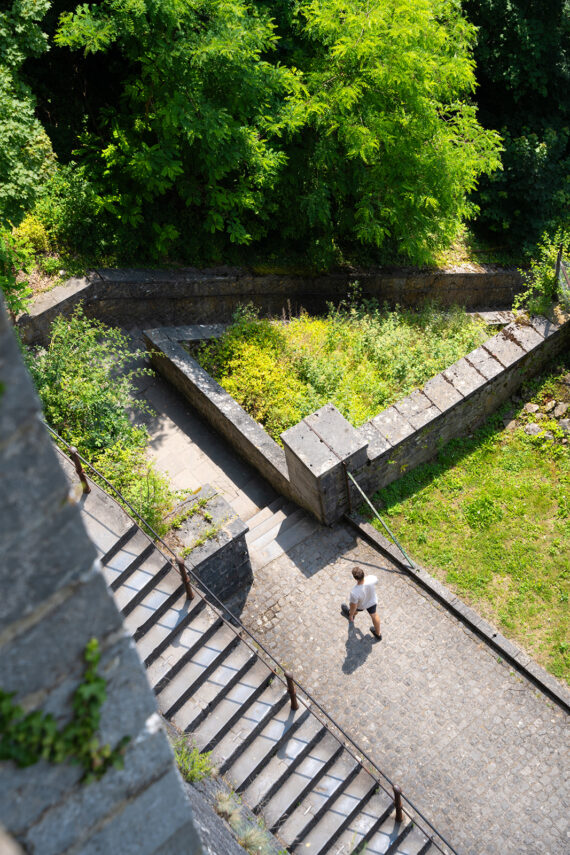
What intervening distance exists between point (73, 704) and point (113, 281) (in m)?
8.10

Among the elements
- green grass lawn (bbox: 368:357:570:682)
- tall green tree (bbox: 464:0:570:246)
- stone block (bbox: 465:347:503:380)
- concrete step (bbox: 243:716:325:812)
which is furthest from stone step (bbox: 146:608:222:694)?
tall green tree (bbox: 464:0:570:246)

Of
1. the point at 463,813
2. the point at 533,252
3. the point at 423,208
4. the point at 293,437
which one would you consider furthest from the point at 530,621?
A: the point at 533,252

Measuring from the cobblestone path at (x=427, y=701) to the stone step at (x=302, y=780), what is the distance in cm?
45

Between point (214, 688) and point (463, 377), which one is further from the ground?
point (463, 377)

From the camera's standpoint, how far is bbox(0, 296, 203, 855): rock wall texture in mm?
1843

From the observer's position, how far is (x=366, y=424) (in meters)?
8.54

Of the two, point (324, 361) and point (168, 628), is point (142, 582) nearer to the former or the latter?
point (168, 628)

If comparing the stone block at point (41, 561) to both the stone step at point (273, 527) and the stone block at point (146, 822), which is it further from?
the stone step at point (273, 527)

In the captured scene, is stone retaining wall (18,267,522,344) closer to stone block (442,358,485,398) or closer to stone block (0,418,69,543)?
stone block (442,358,485,398)

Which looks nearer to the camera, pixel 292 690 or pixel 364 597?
pixel 292 690

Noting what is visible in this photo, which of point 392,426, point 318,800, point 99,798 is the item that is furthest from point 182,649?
point 99,798

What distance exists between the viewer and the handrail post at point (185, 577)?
21.1 feet

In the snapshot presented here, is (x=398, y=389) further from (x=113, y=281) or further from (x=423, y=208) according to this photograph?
(x=113, y=281)

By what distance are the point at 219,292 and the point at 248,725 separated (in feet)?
20.9
